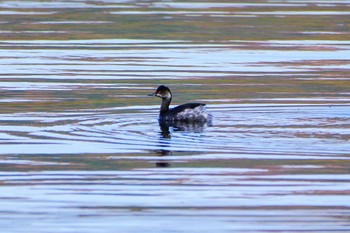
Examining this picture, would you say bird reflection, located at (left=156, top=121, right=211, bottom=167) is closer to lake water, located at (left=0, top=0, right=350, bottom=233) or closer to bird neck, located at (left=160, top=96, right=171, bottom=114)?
lake water, located at (left=0, top=0, right=350, bottom=233)

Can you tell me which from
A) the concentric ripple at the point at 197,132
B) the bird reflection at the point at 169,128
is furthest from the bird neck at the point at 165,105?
the bird reflection at the point at 169,128

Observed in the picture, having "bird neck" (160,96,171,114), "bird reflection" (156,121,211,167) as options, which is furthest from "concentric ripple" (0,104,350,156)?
"bird neck" (160,96,171,114)

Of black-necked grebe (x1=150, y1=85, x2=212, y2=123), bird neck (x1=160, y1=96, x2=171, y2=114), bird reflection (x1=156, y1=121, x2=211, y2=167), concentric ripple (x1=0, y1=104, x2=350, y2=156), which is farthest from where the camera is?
bird neck (x1=160, y1=96, x2=171, y2=114)

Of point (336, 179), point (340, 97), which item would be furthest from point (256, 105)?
point (336, 179)

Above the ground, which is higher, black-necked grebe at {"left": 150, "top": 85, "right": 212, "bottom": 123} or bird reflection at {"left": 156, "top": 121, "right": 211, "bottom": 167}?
black-necked grebe at {"left": 150, "top": 85, "right": 212, "bottom": 123}

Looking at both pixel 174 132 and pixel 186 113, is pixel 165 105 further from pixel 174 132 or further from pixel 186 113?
pixel 174 132

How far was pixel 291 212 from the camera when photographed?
1117 cm

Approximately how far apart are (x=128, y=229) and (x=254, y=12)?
95.5 ft

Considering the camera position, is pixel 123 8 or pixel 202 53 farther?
pixel 123 8

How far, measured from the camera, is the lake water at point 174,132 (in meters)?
11.2

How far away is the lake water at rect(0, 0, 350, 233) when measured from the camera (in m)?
11.2

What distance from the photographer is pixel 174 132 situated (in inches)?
660

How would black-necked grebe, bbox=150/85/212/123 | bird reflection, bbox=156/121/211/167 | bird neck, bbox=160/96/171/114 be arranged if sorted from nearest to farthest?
bird reflection, bbox=156/121/211/167 → black-necked grebe, bbox=150/85/212/123 → bird neck, bbox=160/96/171/114

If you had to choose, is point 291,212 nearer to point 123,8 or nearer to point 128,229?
point 128,229
